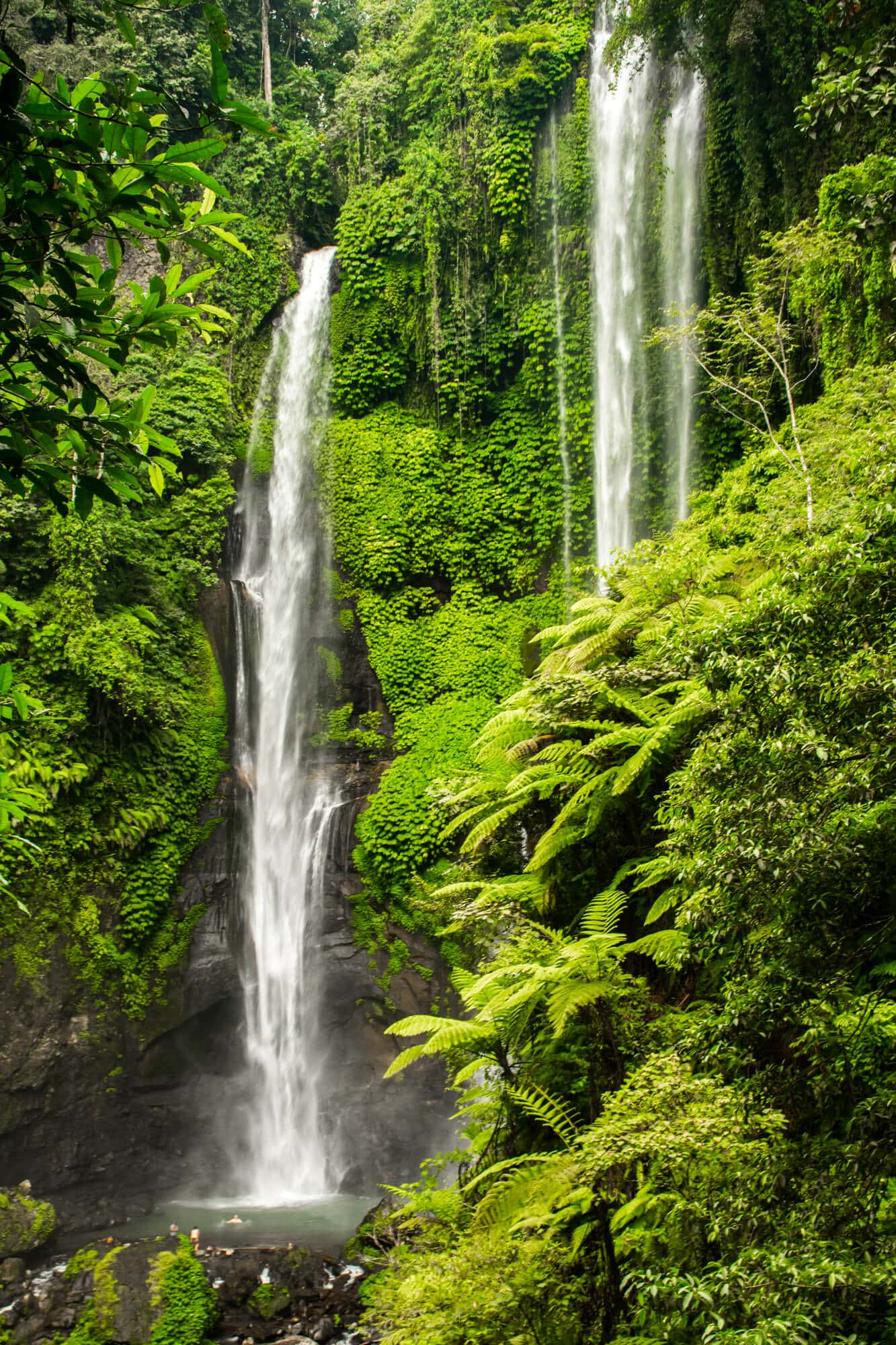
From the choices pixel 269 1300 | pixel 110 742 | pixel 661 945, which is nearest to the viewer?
pixel 661 945

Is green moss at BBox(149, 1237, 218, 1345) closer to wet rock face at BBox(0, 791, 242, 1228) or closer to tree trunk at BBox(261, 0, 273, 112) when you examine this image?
wet rock face at BBox(0, 791, 242, 1228)

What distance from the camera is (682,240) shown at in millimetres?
12617

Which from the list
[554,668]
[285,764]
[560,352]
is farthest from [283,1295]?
[560,352]

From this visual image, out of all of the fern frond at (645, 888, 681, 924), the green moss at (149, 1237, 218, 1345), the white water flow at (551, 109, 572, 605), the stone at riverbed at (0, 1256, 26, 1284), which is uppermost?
the white water flow at (551, 109, 572, 605)

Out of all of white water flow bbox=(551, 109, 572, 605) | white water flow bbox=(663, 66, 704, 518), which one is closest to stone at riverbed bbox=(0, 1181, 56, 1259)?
white water flow bbox=(551, 109, 572, 605)

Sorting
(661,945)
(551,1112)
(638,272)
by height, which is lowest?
(551,1112)

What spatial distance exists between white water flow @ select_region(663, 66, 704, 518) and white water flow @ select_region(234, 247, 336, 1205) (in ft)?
19.4

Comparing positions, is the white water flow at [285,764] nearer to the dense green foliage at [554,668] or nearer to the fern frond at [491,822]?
the dense green foliage at [554,668]

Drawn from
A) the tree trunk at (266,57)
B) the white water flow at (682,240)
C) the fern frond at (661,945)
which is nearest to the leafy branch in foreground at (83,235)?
the fern frond at (661,945)

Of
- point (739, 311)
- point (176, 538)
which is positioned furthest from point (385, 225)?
point (739, 311)

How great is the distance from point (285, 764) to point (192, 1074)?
438 centimetres

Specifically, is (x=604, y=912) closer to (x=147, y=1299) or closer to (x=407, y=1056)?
(x=407, y=1056)

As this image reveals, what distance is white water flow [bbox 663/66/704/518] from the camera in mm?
12453

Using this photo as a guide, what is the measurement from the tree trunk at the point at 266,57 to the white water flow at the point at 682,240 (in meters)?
9.38
